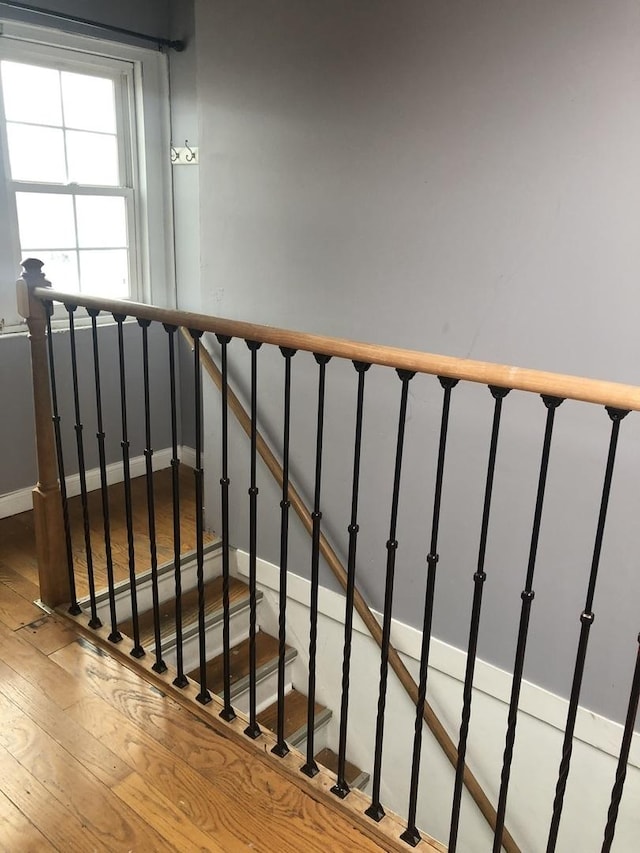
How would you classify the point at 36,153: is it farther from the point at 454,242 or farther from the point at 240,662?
the point at 240,662

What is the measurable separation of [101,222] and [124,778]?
2584mm

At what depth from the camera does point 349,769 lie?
2854 millimetres

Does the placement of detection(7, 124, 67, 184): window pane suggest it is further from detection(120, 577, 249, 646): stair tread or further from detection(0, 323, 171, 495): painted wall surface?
detection(120, 577, 249, 646): stair tread

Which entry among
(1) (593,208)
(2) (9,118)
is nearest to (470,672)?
(1) (593,208)

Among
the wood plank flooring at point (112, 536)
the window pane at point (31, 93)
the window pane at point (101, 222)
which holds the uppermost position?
the window pane at point (31, 93)

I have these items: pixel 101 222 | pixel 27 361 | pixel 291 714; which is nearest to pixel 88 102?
pixel 101 222

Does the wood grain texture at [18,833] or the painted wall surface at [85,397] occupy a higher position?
the painted wall surface at [85,397]

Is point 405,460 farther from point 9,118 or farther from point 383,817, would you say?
point 9,118

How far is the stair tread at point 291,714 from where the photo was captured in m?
2.73

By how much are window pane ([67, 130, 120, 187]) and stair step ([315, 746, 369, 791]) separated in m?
2.77

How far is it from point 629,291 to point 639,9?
67cm

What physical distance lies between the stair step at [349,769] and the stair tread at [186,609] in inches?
28.8

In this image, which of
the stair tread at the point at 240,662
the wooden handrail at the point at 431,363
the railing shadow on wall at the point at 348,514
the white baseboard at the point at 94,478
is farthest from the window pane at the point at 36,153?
the stair tread at the point at 240,662

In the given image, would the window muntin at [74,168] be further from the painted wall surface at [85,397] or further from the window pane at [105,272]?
the painted wall surface at [85,397]
